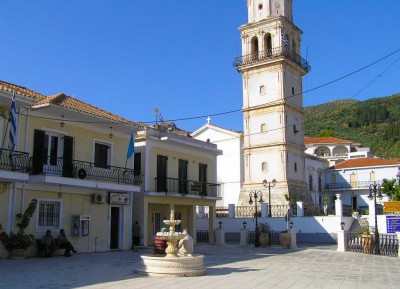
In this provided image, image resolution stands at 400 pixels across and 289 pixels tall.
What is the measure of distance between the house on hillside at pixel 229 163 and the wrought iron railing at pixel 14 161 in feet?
100

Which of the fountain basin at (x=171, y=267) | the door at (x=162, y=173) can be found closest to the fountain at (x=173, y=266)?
the fountain basin at (x=171, y=267)

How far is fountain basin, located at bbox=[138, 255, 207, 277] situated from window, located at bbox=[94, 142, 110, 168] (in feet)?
32.5

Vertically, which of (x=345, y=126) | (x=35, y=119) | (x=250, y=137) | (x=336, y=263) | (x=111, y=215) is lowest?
(x=336, y=263)

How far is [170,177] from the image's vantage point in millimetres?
27953

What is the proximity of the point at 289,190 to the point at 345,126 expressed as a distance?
291 ft

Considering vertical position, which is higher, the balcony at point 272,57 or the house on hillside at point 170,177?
the balcony at point 272,57

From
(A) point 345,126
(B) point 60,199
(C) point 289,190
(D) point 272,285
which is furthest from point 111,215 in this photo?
(A) point 345,126

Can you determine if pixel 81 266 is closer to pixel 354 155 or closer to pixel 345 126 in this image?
pixel 354 155

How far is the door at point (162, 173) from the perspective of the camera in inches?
1065

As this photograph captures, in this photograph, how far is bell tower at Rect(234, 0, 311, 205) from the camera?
138 feet

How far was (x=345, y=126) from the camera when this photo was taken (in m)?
124

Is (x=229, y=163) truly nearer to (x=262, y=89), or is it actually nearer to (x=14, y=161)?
(x=262, y=89)

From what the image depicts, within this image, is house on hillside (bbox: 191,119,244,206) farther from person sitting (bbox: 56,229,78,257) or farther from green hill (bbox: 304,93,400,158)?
green hill (bbox: 304,93,400,158)

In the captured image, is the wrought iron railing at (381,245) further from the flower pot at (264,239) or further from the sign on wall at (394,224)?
the flower pot at (264,239)
